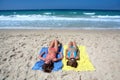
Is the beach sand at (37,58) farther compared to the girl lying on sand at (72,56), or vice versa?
the girl lying on sand at (72,56)

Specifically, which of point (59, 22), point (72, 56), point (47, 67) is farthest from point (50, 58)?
point (59, 22)

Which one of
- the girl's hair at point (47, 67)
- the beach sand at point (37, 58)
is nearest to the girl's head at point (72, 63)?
the beach sand at point (37, 58)

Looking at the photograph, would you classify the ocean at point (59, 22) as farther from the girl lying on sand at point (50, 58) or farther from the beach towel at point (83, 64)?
the beach towel at point (83, 64)

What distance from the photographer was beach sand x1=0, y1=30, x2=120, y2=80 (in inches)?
205

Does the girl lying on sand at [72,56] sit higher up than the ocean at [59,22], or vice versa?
the ocean at [59,22]

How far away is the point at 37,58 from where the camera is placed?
6.34 meters

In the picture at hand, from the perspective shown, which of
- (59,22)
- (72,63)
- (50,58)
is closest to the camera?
(72,63)

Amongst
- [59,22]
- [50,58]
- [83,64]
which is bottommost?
[83,64]

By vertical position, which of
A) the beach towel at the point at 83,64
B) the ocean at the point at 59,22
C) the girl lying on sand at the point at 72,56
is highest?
the ocean at the point at 59,22

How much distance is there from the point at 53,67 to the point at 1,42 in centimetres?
352

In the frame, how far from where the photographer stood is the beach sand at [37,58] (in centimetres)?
520

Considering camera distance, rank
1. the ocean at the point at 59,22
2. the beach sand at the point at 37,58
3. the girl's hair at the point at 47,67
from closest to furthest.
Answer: the beach sand at the point at 37,58, the girl's hair at the point at 47,67, the ocean at the point at 59,22

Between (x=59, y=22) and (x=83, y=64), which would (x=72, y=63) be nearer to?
(x=83, y=64)

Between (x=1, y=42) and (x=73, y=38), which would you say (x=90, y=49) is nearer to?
(x=73, y=38)
